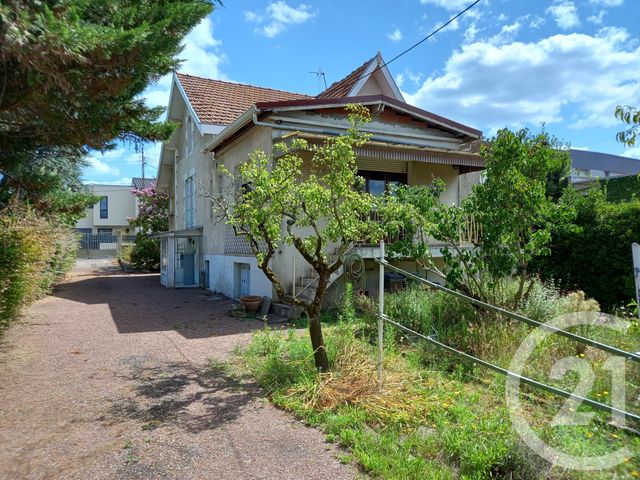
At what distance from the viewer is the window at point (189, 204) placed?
17.0 metres

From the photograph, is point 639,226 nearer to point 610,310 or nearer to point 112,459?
point 610,310

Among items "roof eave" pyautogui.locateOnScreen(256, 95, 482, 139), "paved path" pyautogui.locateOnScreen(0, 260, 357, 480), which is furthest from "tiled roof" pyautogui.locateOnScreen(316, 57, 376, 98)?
"paved path" pyautogui.locateOnScreen(0, 260, 357, 480)

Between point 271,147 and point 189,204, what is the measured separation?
8.63 m

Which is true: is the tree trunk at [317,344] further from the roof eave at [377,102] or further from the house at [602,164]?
the house at [602,164]

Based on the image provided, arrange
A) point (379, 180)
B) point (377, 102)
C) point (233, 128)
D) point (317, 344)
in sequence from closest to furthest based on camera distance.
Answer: point (317, 344), point (233, 128), point (377, 102), point (379, 180)

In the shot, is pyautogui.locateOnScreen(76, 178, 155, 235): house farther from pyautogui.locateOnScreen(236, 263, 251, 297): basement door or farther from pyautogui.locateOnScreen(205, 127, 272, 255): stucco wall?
pyautogui.locateOnScreen(236, 263, 251, 297): basement door

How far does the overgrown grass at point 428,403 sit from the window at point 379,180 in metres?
5.37

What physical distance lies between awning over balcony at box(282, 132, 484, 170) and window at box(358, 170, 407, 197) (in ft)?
3.58

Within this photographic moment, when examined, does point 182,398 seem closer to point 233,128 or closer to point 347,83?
point 233,128

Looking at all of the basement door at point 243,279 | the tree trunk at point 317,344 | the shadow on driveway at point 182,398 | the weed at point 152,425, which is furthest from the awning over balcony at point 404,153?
the weed at point 152,425

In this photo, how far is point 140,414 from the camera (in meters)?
4.43

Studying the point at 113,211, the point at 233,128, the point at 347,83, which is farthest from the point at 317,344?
A: the point at 113,211

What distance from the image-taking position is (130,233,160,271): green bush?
24094mm

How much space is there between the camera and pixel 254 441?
3.81m
